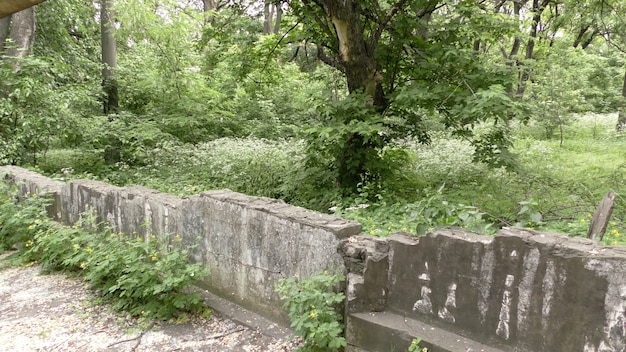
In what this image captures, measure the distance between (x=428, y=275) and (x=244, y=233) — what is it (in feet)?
5.71

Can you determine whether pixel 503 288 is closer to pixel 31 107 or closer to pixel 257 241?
pixel 257 241

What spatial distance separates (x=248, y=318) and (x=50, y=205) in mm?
4091

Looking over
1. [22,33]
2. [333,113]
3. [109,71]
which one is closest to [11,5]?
[333,113]

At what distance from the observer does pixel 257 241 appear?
3.64 metres

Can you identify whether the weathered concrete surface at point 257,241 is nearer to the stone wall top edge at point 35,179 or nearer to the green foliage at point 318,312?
the green foliage at point 318,312

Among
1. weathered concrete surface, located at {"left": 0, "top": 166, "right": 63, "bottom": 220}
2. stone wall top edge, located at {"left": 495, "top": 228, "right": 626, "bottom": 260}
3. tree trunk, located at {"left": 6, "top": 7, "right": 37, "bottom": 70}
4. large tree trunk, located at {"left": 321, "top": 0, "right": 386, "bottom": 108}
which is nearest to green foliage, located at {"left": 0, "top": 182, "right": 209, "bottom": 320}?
weathered concrete surface, located at {"left": 0, "top": 166, "right": 63, "bottom": 220}

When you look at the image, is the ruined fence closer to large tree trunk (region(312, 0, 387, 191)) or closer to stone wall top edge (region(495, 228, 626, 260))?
stone wall top edge (region(495, 228, 626, 260))

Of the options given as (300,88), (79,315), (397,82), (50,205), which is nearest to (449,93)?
(397,82)

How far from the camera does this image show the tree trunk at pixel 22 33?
9070mm

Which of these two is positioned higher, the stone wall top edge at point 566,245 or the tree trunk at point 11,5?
the tree trunk at point 11,5

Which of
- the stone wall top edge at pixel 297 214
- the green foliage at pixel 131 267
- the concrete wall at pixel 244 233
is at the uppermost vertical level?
the stone wall top edge at pixel 297 214

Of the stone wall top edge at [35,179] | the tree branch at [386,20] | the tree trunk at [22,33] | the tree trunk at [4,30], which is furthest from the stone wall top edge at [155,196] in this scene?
the tree trunk at [4,30]

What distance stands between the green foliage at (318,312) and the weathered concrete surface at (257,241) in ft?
0.67

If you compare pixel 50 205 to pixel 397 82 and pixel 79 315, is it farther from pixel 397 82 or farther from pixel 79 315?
pixel 397 82
